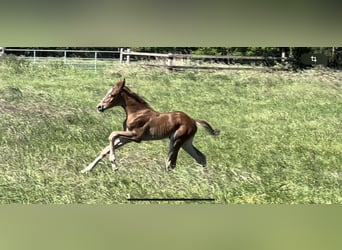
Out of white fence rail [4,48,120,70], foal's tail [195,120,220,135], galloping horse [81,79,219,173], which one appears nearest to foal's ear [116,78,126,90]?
galloping horse [81,79,219,173]

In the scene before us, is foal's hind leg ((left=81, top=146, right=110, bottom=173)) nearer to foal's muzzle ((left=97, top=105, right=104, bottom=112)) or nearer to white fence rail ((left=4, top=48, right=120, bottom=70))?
foal's muzzle ((left=97, top=105, right=104, bottom=112))

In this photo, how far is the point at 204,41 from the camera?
10.4ft

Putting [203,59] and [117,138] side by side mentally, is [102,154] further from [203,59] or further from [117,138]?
[203,59]

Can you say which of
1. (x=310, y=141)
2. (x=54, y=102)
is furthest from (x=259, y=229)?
(x=54, y=102)

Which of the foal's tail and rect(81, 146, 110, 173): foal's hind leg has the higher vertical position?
the foal's tail

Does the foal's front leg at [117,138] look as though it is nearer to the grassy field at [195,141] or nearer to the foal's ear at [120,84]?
the grassy field at [195,141]

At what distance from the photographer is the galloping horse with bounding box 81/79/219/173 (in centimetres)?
325

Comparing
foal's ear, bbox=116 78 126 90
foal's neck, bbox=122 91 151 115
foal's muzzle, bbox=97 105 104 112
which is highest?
foal's ear, bbox=116 78 126 90

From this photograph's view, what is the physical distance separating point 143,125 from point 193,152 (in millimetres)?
249

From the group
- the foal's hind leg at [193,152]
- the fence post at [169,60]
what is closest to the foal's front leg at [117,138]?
the foal's hind leg at [193,152]

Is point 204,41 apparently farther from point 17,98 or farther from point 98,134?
point 17,98

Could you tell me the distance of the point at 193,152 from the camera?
3256 mm

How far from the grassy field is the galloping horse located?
3 centimetres

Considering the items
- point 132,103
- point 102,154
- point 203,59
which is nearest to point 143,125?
point 132,103
